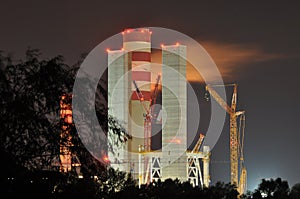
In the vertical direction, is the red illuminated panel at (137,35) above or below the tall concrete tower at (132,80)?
above

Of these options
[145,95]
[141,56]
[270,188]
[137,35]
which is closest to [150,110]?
[145,95]

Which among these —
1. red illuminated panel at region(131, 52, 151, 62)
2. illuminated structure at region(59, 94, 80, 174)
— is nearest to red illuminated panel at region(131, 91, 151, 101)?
red illuminated panel at region(131, 52, 151, 62)

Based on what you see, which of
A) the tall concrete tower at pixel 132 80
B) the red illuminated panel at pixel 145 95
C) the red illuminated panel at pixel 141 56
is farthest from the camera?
the red illuminated panel at pixel 145 95

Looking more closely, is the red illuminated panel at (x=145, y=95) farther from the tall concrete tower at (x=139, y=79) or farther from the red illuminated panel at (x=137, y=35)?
the red illuminated panel at (x=137, y=35)

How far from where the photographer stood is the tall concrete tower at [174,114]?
14350 cm

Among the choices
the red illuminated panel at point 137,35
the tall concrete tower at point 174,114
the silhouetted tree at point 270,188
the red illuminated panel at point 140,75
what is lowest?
the silhouetted tree at point 270,188

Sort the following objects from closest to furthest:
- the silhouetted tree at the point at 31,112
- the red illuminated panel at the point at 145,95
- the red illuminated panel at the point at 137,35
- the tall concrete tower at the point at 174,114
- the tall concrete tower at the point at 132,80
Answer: the silhouetted tree at the point at 31,112 < the tall concrete tower at the point at 174,114 < the tall concrete tower at the point at 132,80 < the red illuminated panel at the point at 145,95 < the red illuminated panel at the point at 137,35

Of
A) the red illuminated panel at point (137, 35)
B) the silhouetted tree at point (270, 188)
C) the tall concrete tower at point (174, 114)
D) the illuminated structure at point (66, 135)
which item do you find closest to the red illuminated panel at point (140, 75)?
the tall concrete tower at point (174, 114)

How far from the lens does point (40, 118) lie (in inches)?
458

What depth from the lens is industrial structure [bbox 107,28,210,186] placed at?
144125 mm

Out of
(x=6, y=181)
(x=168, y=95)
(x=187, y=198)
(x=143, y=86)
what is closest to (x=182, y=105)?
(x=168, y=95)

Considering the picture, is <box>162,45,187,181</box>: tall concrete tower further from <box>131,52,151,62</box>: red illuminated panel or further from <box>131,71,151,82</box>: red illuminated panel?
<box>131,71,151,82</box>: red illuminated panel

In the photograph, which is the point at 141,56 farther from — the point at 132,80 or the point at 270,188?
the point at 270,188

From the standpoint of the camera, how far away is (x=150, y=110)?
15275 centimetres
